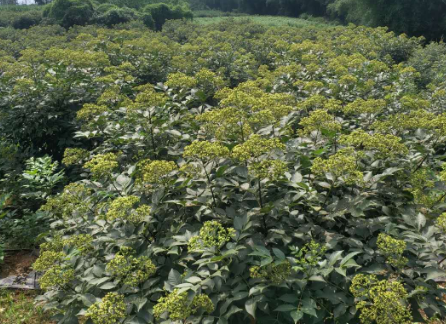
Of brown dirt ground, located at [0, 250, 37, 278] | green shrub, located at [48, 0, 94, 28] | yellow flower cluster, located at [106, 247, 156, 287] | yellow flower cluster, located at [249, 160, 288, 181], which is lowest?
brown dirt ground, located at [0, 250, 37, 278]

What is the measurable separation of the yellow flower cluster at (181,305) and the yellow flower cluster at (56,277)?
67 centimetres

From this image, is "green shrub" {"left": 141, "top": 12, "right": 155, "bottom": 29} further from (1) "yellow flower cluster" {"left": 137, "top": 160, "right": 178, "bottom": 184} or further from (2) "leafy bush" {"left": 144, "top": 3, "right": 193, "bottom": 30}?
(1) "yellow flower cluster" {"left": 137, "top": 160, "right": 178, "bottom": 184}

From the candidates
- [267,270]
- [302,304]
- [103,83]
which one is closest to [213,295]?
[267,270]

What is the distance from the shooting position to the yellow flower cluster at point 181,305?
1.58m

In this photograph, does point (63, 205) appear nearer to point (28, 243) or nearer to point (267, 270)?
point (28, 243)

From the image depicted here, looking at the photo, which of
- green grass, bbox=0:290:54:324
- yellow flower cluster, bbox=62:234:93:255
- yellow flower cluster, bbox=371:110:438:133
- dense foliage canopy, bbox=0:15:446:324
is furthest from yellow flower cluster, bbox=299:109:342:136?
green grass, bbox=0:290:54:324

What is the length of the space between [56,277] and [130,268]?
48 centimetres

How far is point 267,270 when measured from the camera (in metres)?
1.79

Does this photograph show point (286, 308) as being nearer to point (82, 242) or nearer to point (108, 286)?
point (108, 286)

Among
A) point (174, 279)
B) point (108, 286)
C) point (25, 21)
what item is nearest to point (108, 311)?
point (108, 286)

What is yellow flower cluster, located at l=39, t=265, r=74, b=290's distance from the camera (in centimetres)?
197

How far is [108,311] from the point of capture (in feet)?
5.53

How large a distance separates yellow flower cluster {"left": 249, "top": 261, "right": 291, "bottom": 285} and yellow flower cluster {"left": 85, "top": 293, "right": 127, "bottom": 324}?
70 centimetres

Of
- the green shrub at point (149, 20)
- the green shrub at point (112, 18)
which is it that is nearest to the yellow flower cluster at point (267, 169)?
the green shrub at point (112, 18)
